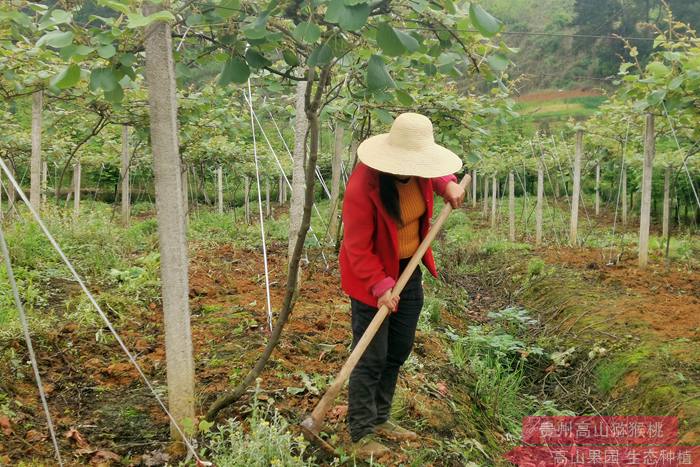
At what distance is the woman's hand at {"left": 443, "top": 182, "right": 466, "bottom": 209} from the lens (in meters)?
2.96

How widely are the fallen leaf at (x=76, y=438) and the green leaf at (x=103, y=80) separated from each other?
4.91ft

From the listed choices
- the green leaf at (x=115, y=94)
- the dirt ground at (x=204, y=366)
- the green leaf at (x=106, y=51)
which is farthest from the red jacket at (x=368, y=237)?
the green leaf at (x=106, y=51)

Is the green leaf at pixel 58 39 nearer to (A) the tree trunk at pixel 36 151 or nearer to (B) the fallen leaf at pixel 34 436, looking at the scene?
(B) the fallen leaf at pixel 34 436

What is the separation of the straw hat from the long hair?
98 millimetres

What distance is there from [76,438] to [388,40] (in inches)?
83.6

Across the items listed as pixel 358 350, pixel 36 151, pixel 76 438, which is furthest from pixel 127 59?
pixel 36 151

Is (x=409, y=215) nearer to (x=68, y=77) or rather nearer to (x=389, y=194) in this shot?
(x=389, y=194)

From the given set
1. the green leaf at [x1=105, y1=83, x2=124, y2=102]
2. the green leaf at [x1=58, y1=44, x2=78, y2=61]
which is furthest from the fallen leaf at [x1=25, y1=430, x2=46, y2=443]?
the green leaf at [x1=58, y1=44, x2=78, y2=61]

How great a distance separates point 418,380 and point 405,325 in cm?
103

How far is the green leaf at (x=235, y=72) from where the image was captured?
2.21 m

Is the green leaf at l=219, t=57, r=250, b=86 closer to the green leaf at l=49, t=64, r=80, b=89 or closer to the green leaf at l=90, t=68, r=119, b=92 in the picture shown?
the green leaf at l=90, t=68, r=119, b=92

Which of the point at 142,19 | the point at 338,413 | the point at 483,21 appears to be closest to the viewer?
the point at 142,19

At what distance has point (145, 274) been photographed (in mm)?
5227

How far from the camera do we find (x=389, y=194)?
8.65ft
